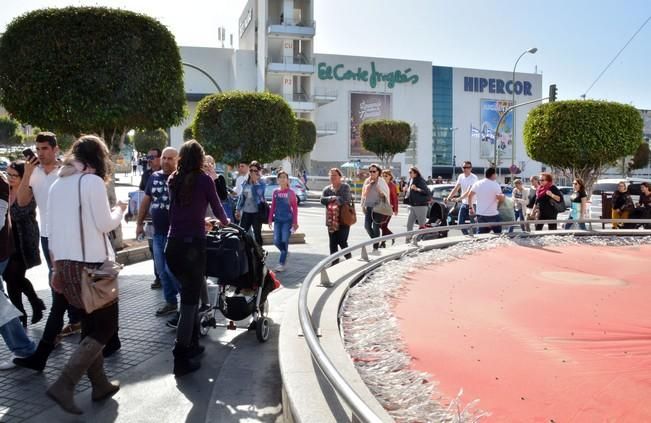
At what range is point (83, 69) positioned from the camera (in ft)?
32.1

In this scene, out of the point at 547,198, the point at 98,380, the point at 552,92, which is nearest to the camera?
the point at 98,380

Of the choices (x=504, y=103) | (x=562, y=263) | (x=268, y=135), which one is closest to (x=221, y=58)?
(x=504, y=103)

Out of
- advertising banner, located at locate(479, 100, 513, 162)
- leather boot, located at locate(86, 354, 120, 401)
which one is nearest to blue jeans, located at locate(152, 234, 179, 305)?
leather boot, located at locate(86, 354, 120, 401)

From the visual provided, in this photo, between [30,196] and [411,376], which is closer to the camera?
[411,376]

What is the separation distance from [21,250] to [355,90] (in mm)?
63253

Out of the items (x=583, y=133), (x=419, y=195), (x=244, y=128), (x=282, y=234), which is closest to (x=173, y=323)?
(x=282, y=234)

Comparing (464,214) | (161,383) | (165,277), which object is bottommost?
(161,383)

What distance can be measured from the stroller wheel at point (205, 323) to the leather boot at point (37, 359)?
4.35 ft

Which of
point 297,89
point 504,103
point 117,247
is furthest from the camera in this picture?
point 504,103

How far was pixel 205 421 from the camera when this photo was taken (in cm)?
359

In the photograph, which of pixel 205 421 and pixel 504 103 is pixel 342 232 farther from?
pixel 504 103

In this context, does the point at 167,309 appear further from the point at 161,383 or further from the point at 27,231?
the point at 161,383

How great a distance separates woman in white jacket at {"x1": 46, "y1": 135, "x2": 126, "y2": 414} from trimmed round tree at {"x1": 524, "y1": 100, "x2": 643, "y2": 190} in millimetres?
16535

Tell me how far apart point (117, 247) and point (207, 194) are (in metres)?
6.21
